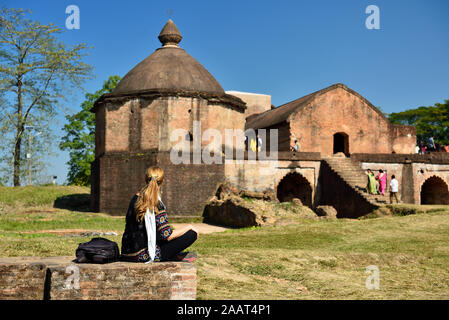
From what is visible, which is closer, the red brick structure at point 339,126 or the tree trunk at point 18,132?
the red brick structure at point 339,126

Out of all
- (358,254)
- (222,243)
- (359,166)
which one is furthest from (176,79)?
(358,254)

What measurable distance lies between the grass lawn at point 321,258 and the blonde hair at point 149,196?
136cm

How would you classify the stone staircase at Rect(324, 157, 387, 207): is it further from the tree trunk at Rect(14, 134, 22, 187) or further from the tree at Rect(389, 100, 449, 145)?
the tree at Rect(389, 100, 449, 145)

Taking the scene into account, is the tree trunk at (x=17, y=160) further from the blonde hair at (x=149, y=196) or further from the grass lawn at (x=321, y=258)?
the blonde hair at (x=149, y=196)

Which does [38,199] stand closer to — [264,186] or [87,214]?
[87,214]

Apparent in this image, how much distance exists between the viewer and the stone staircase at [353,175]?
17348mm

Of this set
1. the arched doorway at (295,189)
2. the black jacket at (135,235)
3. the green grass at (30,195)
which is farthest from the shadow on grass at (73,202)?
the black jacket at (135,235)

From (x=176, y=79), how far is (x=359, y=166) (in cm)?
960

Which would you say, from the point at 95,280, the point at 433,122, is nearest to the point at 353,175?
the point at 95,280

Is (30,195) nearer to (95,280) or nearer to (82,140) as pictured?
(82,140)

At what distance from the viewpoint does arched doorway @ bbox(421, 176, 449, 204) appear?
22922mm

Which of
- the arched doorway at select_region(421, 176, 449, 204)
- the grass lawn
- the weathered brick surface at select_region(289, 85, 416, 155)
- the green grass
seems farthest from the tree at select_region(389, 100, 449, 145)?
the green grass

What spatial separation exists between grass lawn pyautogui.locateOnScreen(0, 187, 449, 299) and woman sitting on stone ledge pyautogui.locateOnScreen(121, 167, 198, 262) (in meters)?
0.84

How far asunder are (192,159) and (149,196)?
14.3 m
